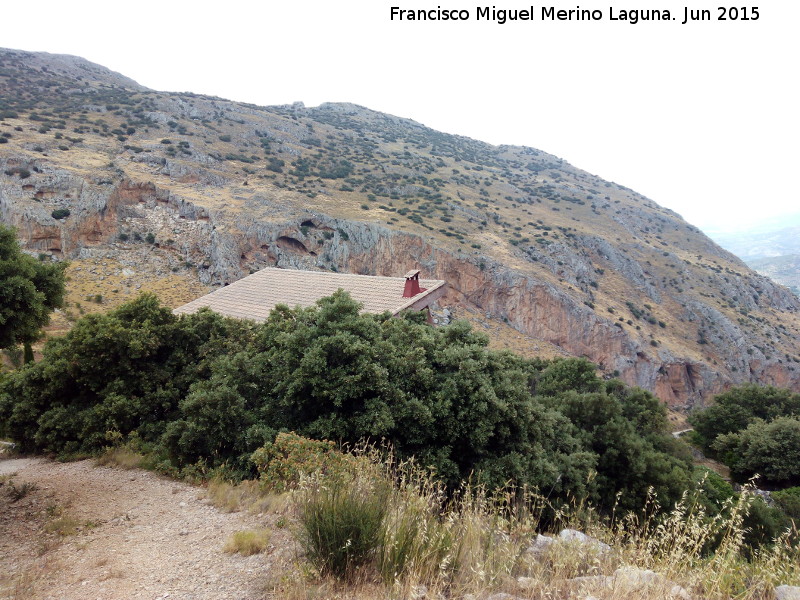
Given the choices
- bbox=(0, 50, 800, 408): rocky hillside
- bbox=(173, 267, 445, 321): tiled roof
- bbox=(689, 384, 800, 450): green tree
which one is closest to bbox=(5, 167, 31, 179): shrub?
bbox=(0, 50, 800, 408): rocky hillside

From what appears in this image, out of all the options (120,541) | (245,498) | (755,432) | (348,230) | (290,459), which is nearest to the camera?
(120,541)

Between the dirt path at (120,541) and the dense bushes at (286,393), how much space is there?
43.3 inches

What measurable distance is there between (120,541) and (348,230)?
35.4 m

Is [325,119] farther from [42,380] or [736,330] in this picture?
[42,380]

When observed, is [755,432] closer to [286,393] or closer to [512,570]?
[286,393]

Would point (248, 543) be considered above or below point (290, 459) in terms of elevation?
below

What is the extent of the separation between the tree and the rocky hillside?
25885 mm

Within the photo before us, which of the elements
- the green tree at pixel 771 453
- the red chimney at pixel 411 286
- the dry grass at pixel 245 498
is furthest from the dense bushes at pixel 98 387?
the green tree at pixel 771 453

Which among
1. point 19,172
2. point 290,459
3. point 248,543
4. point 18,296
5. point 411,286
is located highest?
point 19,172

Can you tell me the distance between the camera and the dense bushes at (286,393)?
754 cm

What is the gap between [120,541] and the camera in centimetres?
511

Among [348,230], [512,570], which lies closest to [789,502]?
[512,570]

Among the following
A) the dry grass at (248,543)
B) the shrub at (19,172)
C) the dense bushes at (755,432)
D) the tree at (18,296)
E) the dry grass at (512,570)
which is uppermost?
the shrub at (19,172)

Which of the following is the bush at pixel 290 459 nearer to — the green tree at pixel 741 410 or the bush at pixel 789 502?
the bush at pixel 789 502
